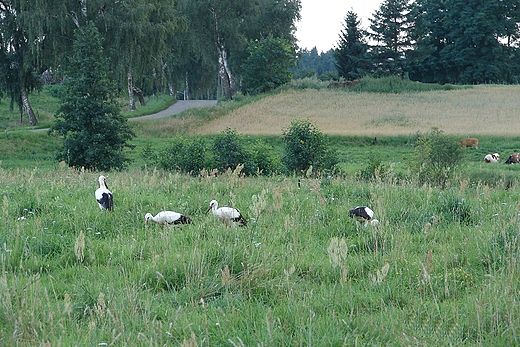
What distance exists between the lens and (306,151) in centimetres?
2028

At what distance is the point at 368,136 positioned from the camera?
112 feet

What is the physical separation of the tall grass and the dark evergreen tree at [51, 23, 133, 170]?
14.8 meters

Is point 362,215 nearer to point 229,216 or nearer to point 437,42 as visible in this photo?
point 229,216

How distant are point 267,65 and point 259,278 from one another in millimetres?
56891

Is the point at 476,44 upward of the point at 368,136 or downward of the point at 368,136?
upward

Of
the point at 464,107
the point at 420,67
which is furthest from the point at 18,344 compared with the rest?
the point at 420,67

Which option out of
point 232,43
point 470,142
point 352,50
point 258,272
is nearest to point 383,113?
point 470,142

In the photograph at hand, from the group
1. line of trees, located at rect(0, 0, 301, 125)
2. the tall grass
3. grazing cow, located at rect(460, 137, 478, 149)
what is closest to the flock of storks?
the tall grass

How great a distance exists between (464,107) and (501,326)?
4802 cm

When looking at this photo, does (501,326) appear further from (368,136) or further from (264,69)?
(264,69)

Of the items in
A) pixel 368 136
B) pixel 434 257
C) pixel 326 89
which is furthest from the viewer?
pixel 326 89

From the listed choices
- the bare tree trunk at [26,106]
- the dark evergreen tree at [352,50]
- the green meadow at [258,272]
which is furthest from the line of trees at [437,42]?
the green meadow at [258,272]

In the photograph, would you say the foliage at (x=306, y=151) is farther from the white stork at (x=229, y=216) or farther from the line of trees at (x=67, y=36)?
the white stork at (x=229, y=216)

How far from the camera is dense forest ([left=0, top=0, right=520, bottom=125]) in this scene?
34.8 m
